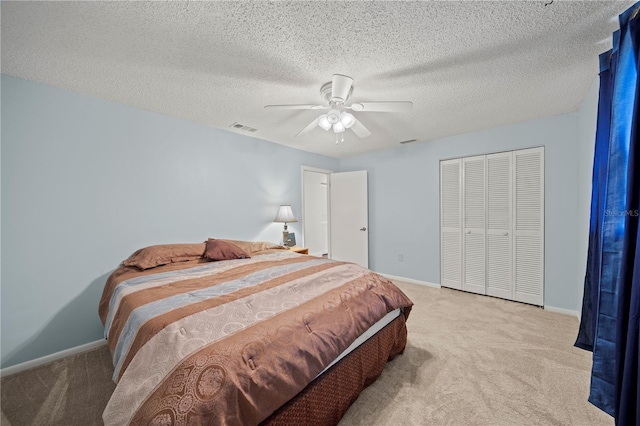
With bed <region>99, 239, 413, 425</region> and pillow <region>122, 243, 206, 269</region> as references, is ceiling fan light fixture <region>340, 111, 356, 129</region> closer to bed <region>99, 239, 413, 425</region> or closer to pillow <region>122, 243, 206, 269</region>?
bed <region>99, 239, 413, 425</region>

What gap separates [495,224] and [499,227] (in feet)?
0.20

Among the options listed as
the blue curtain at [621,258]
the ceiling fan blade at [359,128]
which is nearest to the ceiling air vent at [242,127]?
the ceiling fan blade at [359,128]

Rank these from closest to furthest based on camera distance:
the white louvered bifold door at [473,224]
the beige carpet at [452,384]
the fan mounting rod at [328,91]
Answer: the beige carpet at [452,384], the fan mounting rod at [328,91], the white louvered bifold door at [473,224]

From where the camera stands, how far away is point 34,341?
2125 mm

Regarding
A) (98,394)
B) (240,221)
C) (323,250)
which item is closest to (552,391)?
(98,394)

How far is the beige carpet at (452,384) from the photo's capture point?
154cm

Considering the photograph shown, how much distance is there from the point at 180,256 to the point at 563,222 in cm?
445

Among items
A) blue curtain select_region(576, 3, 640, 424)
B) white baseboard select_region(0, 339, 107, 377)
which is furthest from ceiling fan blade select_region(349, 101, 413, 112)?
white baseboard select_region(0, 339, 107, 377)

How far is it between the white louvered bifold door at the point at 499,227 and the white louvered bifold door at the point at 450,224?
377 mm

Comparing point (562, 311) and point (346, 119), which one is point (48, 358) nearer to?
point (346, 119)

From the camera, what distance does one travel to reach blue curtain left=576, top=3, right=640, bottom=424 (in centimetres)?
107

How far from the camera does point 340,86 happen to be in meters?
1.84

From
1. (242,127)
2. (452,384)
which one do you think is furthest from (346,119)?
(452,384)

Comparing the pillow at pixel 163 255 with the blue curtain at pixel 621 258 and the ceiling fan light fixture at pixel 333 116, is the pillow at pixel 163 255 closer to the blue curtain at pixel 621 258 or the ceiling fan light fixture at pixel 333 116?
the ceiling fan light fixture at pixel 333 116
